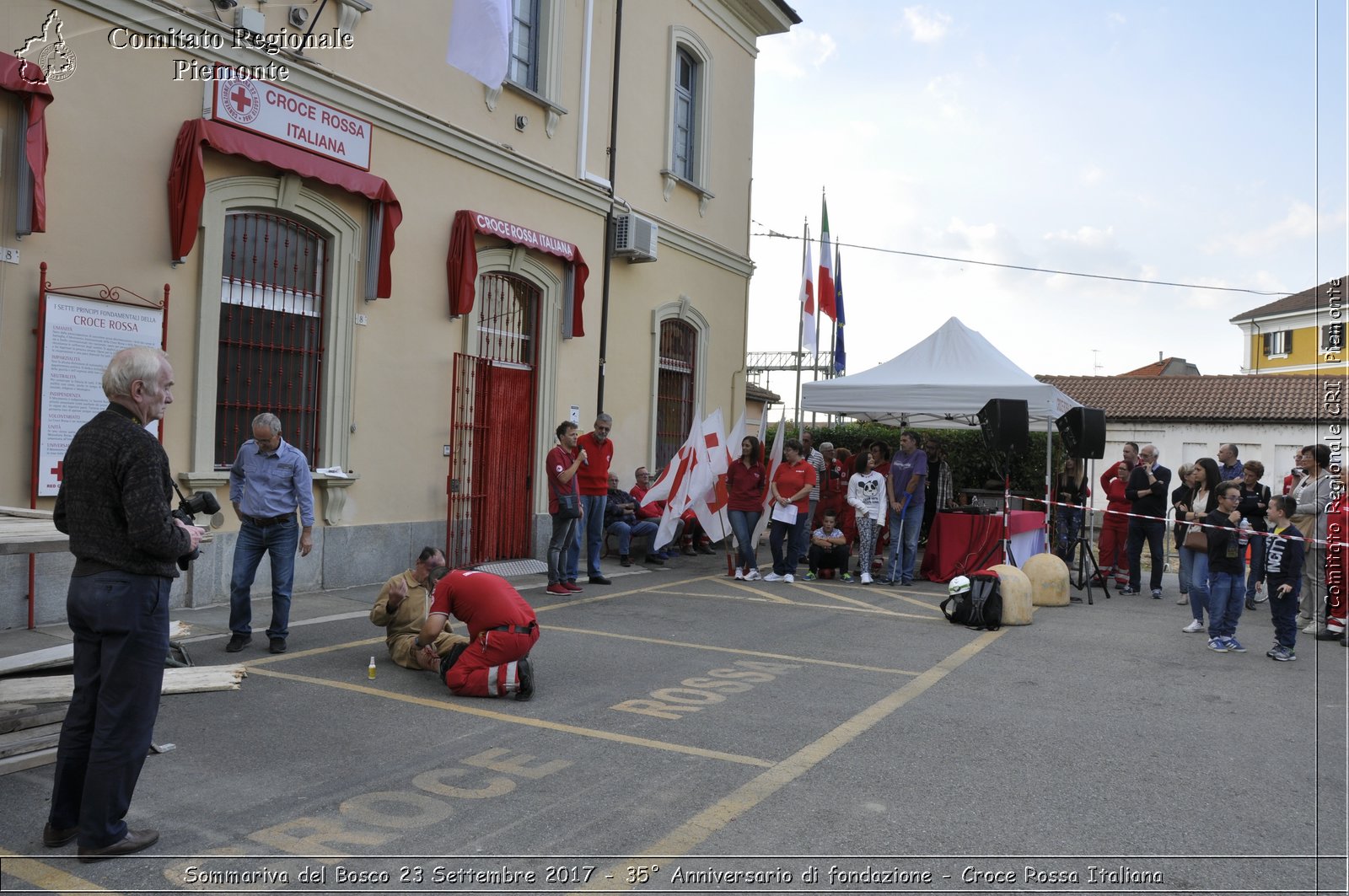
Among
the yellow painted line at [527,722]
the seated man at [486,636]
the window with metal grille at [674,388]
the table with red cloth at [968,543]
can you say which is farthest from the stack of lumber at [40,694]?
the window with metal grille at [674,388]

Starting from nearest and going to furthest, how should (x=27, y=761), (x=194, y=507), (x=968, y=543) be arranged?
(x=194, y=507)
(x=27, y=761)
(x=968, y=543)

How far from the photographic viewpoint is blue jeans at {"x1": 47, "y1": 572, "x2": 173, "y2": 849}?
147 inches

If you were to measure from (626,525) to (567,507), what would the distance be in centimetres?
291

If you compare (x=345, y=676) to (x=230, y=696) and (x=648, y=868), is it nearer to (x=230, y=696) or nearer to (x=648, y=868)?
(x=230, y=696)

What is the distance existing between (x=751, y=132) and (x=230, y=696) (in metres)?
14.8

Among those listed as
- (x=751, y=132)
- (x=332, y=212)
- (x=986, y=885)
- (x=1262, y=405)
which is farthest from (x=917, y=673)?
(x=1262, y=405)

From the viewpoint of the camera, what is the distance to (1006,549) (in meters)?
12.4

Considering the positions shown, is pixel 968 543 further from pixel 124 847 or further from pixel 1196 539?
pixel 124 847

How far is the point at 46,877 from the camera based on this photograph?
3621 millimetres

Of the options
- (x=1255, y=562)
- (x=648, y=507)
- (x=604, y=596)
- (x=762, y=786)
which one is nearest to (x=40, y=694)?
(x=762, y=786)

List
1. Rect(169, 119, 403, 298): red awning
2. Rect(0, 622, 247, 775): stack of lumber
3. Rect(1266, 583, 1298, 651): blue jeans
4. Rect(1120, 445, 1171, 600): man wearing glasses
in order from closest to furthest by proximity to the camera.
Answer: Rect(0, 622, 247, 775): stack of lumber
Rect(169, 119, 403, 298): red awning
Rect(1266, 583, 1298, 651): blue jeans
Rect(1120, 445, 1171, 600): man wearing glasses

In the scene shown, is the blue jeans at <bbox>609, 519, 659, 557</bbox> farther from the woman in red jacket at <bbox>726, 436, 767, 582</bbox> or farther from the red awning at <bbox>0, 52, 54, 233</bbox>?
the red awning at <bbox>0, 52, 54, 233</bbox>

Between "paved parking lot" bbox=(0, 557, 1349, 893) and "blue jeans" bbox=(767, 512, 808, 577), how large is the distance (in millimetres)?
4253

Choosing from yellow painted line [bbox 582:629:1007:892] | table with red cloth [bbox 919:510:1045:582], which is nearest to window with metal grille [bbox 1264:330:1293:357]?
table with red cloth [bbox 919:510:1045:582]
